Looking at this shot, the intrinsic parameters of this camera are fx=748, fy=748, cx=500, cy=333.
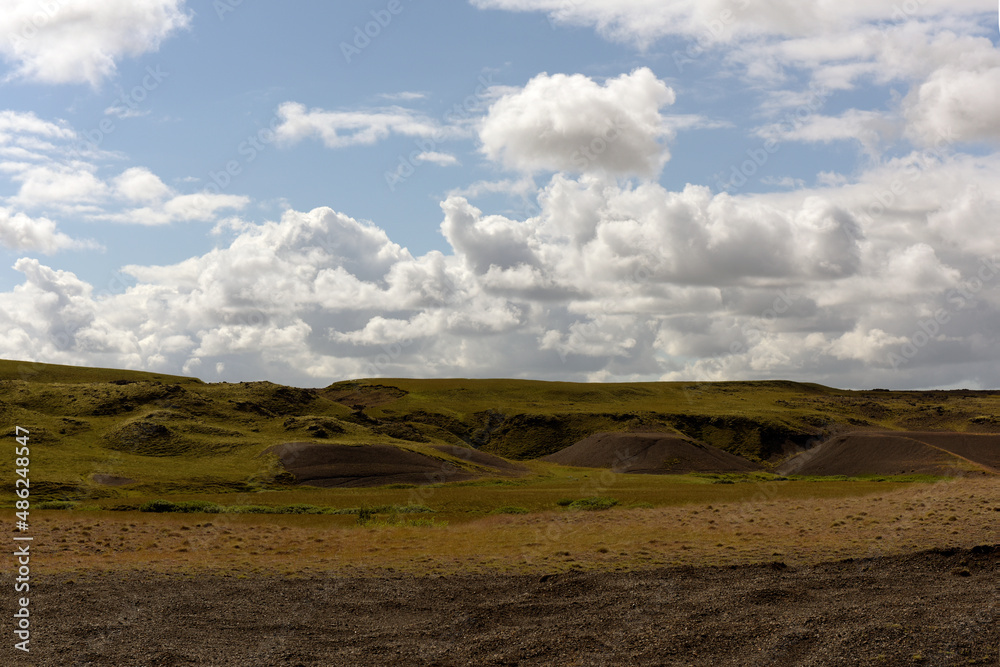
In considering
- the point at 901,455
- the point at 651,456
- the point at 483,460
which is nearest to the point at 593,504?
the point at 483,460

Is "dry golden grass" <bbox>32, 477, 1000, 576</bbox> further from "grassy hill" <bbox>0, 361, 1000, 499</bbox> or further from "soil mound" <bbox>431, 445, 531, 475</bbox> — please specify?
"soil mound" <bbox>431, 445, 531, 475</bbox>

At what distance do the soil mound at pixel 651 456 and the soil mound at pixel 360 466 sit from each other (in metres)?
21.0

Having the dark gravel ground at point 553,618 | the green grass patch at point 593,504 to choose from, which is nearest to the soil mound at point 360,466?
the green grass patch at point 593,504

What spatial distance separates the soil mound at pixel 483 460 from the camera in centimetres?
8094

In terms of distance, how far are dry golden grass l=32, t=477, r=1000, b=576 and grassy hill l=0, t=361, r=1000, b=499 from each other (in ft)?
79.5

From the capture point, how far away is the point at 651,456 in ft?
282

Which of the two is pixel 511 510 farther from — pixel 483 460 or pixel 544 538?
pixel 483 460

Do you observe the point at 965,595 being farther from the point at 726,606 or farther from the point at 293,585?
the point at 293,585

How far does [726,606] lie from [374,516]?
29991mm

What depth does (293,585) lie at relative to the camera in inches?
804

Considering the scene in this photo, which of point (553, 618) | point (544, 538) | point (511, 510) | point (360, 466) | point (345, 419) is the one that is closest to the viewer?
point (553, 618)

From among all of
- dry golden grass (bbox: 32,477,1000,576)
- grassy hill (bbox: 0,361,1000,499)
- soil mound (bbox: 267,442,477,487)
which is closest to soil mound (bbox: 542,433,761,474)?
grassy hill (bbox: 0,361,1000,499)

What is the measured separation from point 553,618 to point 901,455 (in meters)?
75.3

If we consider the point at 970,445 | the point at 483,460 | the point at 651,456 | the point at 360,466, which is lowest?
the point at 483,460
